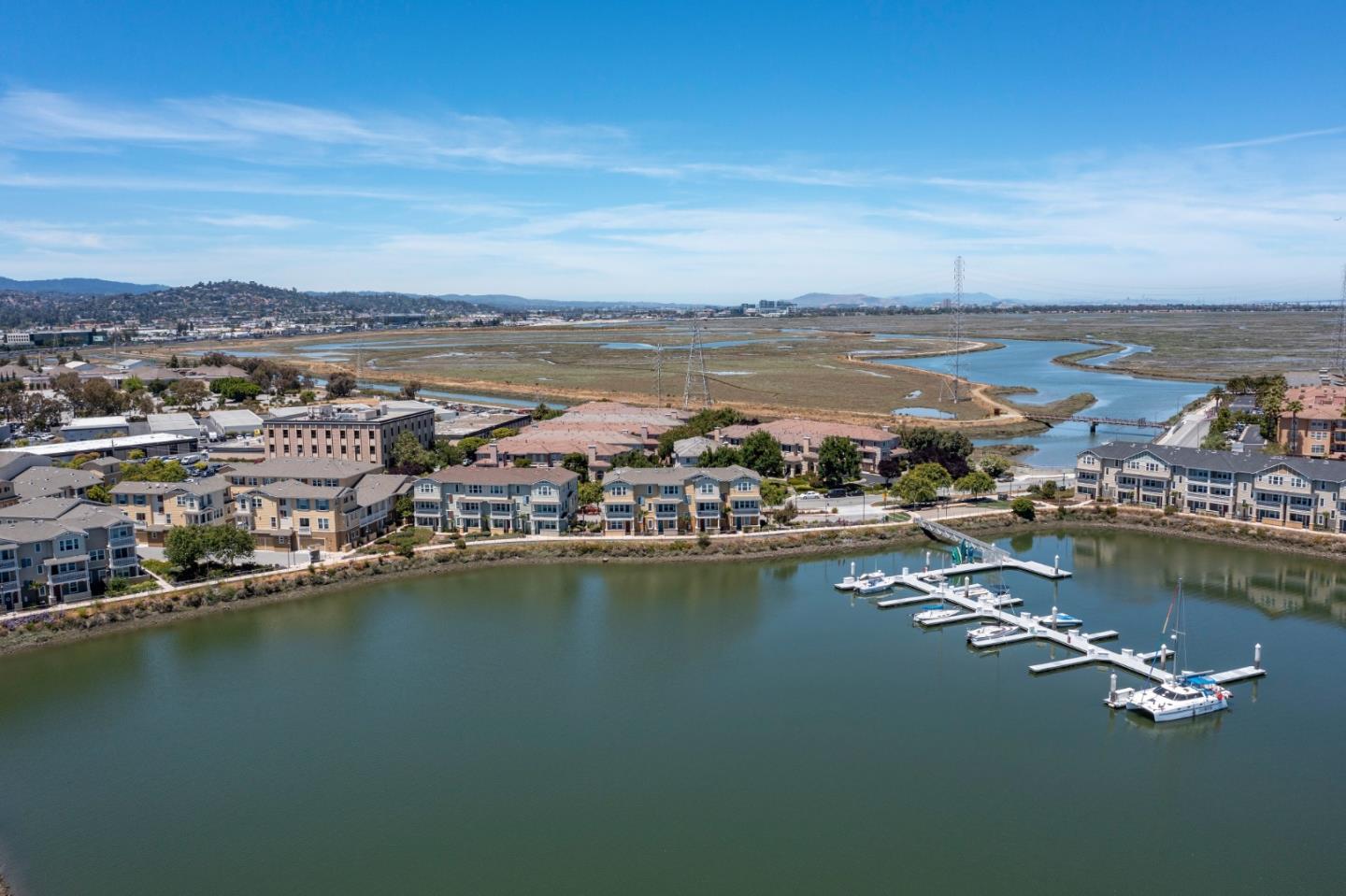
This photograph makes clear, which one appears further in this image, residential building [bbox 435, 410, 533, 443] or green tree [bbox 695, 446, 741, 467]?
residential building [bbox 435, 410, 533, 443]

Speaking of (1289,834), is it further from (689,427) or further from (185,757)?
(689,427)

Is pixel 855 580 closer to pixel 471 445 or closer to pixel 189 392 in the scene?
pixel 471 445

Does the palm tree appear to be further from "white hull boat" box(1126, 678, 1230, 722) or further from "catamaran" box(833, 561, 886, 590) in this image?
"white hull boat" box(1126, 678, 1230, 722)

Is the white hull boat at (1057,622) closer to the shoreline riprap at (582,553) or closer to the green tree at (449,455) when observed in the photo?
the shoreline riprap at (582,553)

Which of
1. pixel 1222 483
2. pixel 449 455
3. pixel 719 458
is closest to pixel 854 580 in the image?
pixel 719 458

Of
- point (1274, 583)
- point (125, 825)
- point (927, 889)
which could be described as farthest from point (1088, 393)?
point (125, 825)

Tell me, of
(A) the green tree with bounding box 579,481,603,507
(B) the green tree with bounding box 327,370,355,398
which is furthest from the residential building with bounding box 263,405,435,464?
(B) the green tree with bounding box 327,370,355,398
